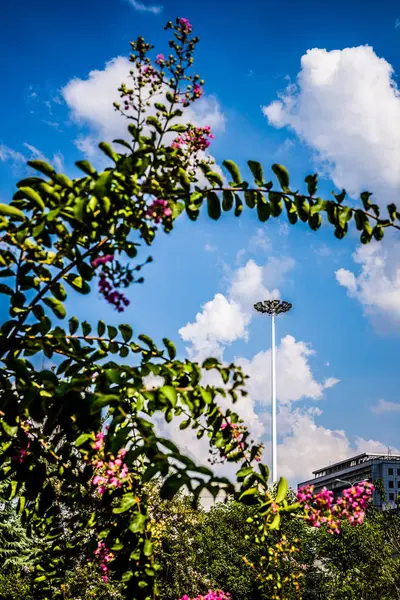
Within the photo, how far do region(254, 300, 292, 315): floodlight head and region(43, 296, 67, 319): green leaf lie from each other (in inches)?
2244

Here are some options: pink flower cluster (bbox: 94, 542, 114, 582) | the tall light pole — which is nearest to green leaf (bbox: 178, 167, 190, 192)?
pink flower cluster (bbox: 94, 542, 114, 582)

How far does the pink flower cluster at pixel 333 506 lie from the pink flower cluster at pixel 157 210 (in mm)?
1769

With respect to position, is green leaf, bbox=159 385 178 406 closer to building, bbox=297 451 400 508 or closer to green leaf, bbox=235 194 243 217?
green leaf, bbox=235 194 243 217

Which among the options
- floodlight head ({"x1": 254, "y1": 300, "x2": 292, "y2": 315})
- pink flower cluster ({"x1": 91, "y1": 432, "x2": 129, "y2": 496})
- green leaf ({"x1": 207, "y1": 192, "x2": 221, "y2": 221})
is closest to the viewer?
green leaf ({"x1": 207, "y1": 192, "x2": 221, "y2": 221})

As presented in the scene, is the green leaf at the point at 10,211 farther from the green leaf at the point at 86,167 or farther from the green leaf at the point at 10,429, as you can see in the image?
the green leaf at the point at 10,429

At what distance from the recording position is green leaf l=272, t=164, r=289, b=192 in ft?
8.57

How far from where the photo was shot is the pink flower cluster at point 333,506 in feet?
9.68

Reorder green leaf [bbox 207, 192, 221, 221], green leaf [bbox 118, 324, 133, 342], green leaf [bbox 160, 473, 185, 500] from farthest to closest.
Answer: green leaf [bbox 118, 324, 133, 342]
green leaf [bbox 207, 192, 221, 221]
green leaf [bbox 160, 473, 185, 500]

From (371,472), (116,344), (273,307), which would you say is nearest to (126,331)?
(116,344)

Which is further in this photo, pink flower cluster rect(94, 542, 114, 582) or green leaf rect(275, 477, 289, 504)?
pink flower cluster rect(94, 542, 114, 582)

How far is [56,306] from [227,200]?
997 millimetres

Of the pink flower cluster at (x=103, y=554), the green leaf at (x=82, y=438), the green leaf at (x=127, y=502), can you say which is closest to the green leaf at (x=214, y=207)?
the green leaf at (x=82, y=438)

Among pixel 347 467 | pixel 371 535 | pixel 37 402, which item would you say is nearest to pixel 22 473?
pixel 37 402

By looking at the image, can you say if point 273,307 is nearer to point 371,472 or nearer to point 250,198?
point 371,472
